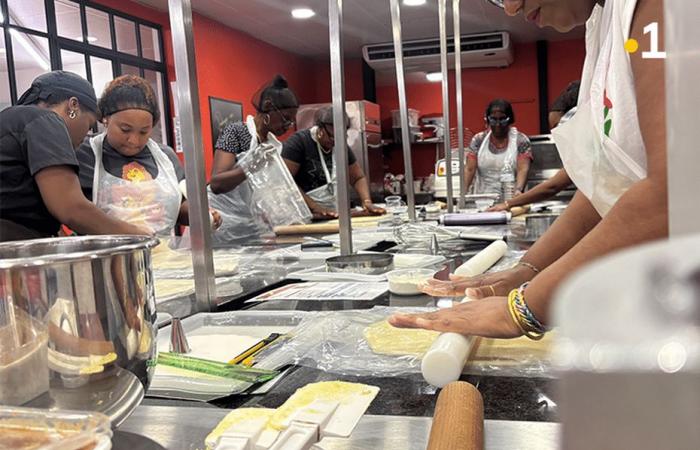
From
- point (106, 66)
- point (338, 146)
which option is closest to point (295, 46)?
point (106, 66)

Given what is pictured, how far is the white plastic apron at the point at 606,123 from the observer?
0.88m

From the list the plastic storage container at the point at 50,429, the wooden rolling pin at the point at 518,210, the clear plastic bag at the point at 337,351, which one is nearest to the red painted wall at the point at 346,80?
the wooden rolling pin at the point at 518,210

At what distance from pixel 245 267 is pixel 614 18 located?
1378 mm

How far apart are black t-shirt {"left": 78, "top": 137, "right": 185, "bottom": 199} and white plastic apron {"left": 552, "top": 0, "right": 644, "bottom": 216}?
190 cm

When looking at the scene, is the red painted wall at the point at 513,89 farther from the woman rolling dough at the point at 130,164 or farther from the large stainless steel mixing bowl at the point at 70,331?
the large stainless steel mixing bowl at the point at 70,331

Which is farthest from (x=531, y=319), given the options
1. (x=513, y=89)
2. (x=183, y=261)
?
(x=513, y=89)

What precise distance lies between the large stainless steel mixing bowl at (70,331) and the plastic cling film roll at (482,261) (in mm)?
965

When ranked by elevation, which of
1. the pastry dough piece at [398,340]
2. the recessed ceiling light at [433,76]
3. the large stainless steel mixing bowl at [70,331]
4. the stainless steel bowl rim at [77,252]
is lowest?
the pastry dough piece at [398,340]

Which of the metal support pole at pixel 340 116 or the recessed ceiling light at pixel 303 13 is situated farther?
the recessed ceiling light at pixel 303 13

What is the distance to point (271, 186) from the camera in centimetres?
326

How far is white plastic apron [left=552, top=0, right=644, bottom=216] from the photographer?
2.90ft

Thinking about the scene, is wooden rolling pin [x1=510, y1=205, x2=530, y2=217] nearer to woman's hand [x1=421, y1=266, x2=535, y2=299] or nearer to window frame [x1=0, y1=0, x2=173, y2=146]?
woman's hand [x1=421, y1=266, x2=535, y2=299]

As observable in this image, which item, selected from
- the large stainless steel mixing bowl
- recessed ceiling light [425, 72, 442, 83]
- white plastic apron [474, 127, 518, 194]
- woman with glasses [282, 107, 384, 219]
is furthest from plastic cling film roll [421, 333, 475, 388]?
recessed ceiling light [425, 72, 442, 83]

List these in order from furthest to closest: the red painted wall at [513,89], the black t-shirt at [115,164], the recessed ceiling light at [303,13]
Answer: the red painted wall at [513,89] < the recessed ceiling light at [303,13] < the black t-shirt at [115,164]
